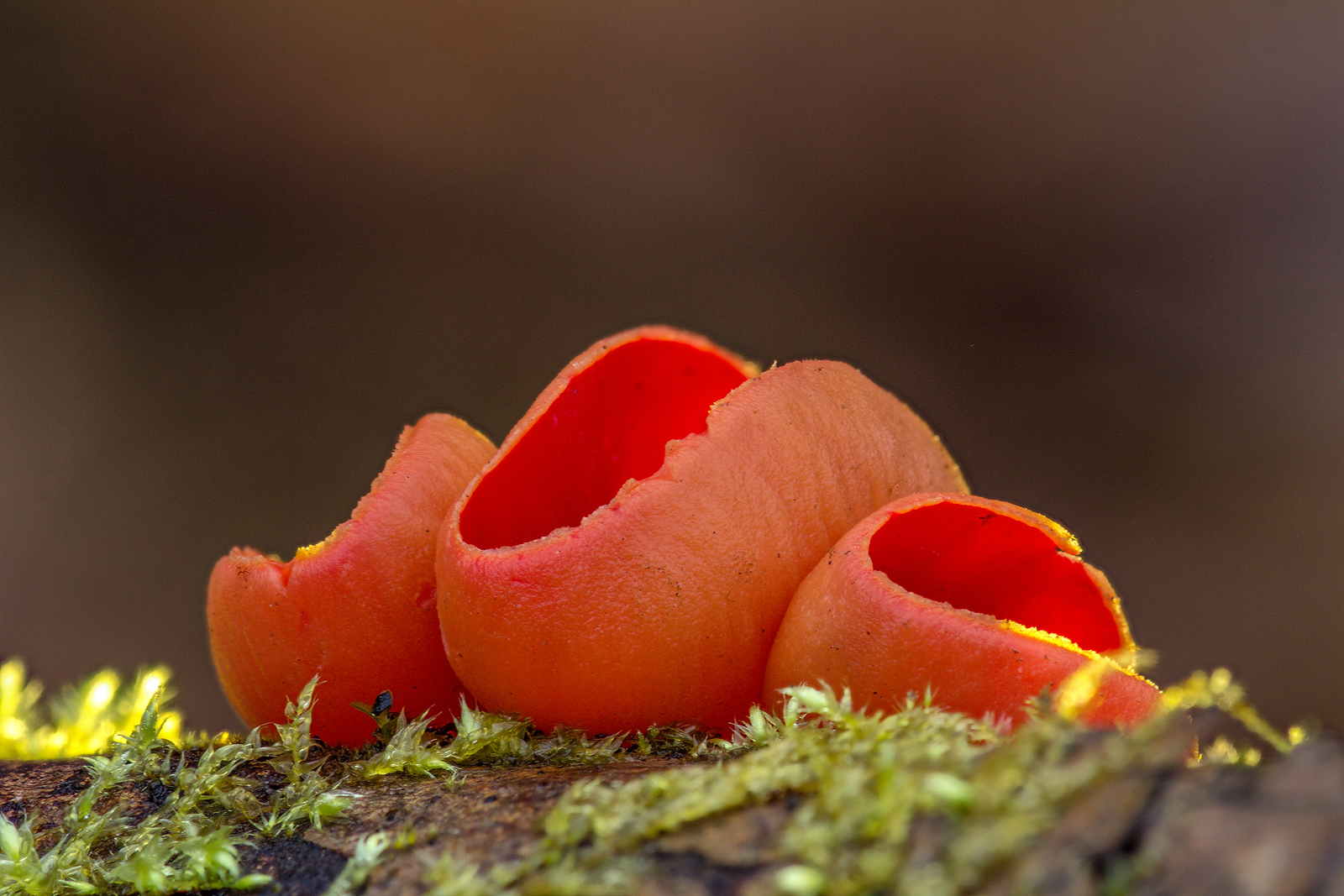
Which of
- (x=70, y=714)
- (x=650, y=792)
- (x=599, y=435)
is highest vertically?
(x=599, y=435)

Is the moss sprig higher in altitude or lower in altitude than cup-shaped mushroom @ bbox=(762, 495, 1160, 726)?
lower

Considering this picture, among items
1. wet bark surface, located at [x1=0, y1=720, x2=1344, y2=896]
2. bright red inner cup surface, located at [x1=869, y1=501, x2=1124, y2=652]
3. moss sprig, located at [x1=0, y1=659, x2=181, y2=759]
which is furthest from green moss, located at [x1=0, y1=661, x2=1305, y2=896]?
moss sprig, located at [x1=0, y1=659, x2=181, y2=759]

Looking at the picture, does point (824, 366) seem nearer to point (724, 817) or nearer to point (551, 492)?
point (551, 492)

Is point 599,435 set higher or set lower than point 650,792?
higher

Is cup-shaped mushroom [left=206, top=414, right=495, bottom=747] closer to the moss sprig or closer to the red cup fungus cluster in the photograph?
the red cup fungus cluster

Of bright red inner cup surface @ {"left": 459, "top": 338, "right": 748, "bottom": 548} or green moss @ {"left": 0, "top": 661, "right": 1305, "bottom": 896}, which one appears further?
bright red inner cup surface @ {"left": 459, "top": 338, "right": 748, "bottom": 548}

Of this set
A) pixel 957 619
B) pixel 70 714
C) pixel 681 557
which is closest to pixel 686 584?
pixel 681 557

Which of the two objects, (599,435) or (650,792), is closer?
(650,792)

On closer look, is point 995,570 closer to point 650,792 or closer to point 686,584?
point 686,584

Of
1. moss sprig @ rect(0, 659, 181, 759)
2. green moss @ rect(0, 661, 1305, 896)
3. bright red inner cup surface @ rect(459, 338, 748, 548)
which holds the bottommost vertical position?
moss sprig @ rect(0, 659, 181, 759)
